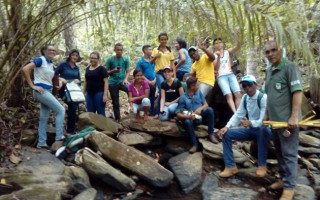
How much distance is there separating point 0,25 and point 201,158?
3.75 m

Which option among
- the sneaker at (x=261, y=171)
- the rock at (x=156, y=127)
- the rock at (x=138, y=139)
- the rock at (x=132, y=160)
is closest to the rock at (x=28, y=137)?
the rock at (x=132, y=160)

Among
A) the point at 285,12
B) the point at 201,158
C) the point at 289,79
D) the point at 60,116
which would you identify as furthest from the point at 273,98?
the point at 60,116

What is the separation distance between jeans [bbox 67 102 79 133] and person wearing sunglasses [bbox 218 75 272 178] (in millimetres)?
2596

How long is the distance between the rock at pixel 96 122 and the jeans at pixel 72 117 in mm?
139

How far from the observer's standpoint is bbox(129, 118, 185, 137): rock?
19.5ft

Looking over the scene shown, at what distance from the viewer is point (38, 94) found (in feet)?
17.0

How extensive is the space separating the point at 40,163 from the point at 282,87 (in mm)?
3542

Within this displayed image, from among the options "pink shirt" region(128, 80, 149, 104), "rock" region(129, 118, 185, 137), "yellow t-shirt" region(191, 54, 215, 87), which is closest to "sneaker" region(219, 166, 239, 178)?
"rock" region(129, 118, 185, 137)

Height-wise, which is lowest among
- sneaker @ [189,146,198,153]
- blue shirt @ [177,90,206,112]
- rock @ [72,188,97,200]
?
rock @ [72,188,97,200]

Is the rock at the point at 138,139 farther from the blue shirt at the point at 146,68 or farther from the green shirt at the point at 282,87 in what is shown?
the green shirt at the point at 282,87

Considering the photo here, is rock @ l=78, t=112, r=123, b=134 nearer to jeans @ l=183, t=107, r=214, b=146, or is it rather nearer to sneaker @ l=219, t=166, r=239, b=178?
jeans @ l=183, t=107, r=214, b=146

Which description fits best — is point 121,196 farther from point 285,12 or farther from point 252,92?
point 285,12

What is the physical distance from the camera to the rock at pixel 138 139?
19.1 ft

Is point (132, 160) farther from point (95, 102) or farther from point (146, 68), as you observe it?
point (146, 68)
